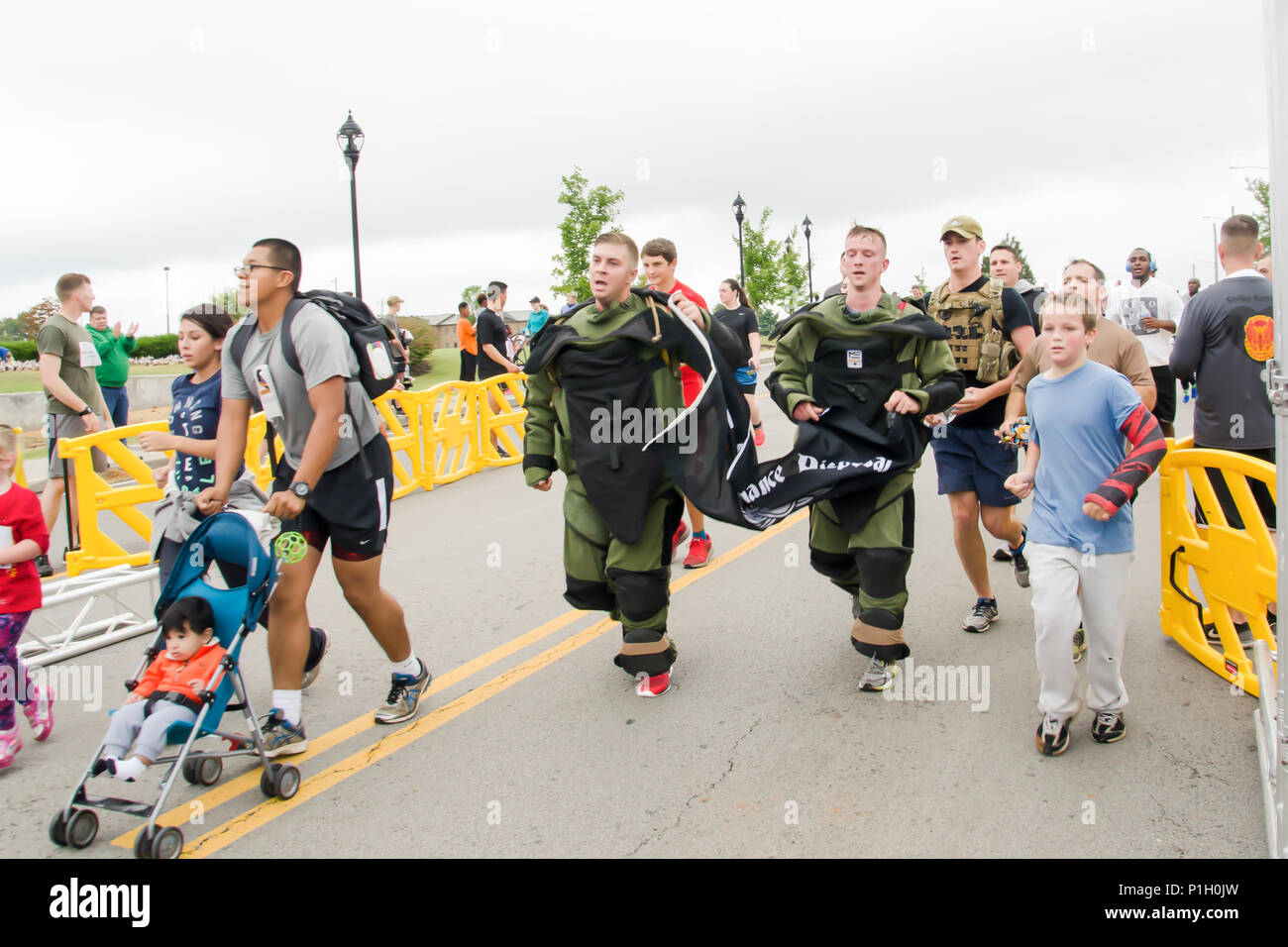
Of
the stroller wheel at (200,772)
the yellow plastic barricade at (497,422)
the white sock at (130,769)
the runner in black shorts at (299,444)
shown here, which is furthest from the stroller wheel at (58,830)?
the yellow plastic barricade at (497,422)

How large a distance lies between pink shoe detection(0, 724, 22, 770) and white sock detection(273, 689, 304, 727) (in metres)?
1.11

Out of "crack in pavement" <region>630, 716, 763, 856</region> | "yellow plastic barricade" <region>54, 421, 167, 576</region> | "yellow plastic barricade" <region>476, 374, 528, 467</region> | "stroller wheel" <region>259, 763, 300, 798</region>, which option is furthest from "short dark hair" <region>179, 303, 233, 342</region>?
"yellow plastic barricade" <region>476, 374, 528, 467</region>

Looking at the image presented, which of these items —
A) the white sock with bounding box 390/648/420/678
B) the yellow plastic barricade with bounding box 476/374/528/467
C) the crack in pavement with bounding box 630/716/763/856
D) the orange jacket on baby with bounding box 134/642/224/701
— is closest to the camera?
the crack in pavement with bounding box 630/716/763/856

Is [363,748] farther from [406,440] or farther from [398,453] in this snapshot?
[398,453]

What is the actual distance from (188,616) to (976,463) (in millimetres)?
3976

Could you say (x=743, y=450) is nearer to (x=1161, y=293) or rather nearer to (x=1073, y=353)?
(x=1073, y=353)

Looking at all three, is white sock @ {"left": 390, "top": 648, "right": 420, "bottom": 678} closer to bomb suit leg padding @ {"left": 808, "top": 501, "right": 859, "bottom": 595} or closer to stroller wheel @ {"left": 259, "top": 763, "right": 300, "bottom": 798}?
stroller wheel @ {"left": 259, "top": 763, "right": 300, "bottom": 798}

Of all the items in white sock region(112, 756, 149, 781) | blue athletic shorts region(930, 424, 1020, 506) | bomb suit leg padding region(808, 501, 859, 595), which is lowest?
white sock region(112, 756, 149, 781)

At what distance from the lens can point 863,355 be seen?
462 centimetres

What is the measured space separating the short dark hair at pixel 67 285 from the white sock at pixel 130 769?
602 centimetres

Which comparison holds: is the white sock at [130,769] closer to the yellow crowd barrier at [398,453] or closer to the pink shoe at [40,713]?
the pink shoe at [40,713]

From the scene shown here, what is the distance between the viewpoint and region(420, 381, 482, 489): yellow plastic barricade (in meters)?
11.3

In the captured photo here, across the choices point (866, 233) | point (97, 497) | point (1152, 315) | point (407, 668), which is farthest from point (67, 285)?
point (1152, 315)
